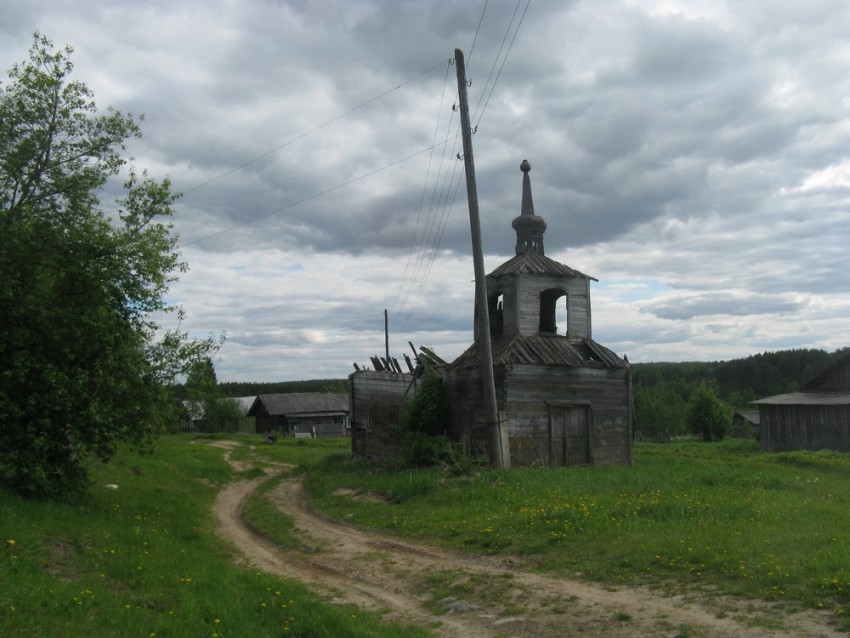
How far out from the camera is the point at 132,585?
30.7ft

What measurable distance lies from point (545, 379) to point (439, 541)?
10.5m

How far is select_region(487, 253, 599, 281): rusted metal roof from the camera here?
79.8 ft

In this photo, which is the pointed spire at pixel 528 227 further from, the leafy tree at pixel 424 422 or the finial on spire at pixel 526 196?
the leafy tree at pixel 424 422

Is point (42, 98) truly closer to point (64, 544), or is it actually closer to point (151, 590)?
point (64, 544)

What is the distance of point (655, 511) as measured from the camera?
498 inches

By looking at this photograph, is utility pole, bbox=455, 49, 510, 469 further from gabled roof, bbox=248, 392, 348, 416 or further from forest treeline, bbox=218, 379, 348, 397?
forest treeline, bbox=218, 379, 348, 397

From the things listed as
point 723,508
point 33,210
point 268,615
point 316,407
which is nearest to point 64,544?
point 268,615

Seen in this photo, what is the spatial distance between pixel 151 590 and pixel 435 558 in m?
4.55

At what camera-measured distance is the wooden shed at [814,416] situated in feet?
120

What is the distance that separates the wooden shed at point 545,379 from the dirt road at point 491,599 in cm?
884

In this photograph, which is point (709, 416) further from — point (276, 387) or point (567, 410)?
point (276, 387)

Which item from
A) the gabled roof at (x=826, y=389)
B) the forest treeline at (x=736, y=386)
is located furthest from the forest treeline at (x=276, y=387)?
the gabled roof at (x=826, y=389)

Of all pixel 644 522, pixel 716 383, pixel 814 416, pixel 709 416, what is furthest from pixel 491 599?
pixel 716 383

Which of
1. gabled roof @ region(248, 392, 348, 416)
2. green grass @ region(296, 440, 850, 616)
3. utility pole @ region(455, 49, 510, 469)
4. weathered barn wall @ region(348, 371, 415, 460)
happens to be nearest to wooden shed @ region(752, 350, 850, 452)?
green grass @ region(296, 440, 850, 616)
